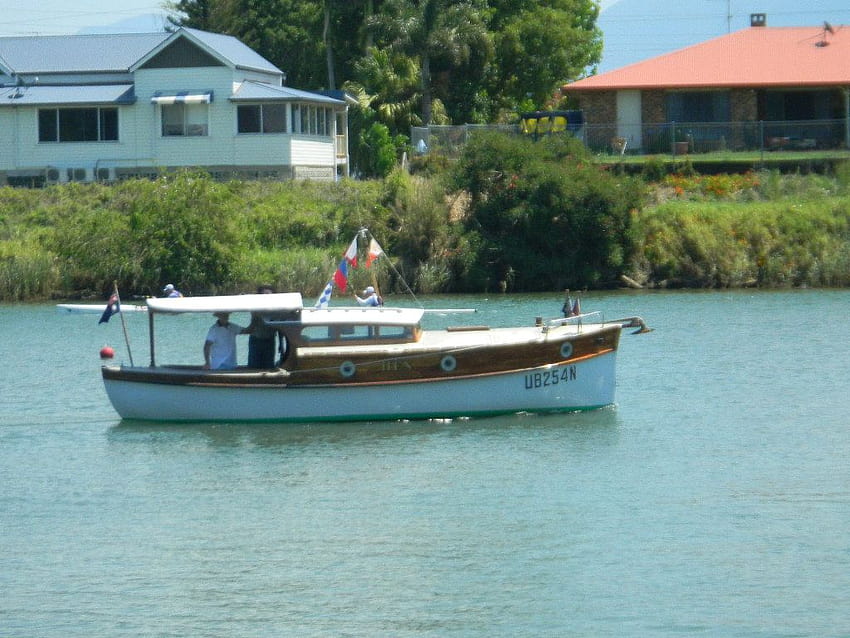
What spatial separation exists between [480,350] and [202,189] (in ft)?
95.7

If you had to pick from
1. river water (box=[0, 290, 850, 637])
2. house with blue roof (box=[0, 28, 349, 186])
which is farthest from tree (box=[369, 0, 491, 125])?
river water (box=[0, 290, 850, 637])

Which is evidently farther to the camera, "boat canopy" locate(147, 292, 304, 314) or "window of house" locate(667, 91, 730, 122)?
"window of house" locate(667, 91, 730, 122)

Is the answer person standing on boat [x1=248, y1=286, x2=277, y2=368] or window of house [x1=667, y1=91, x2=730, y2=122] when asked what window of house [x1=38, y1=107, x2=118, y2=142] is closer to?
window of house [x1=667, y1=91, x2=730, y2=122]

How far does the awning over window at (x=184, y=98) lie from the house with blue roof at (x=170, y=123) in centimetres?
4

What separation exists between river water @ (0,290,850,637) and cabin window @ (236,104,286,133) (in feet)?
107

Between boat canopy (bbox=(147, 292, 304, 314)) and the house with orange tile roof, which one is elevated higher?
the house with orange tile roof

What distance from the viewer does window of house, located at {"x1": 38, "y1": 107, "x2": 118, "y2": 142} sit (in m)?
63.2

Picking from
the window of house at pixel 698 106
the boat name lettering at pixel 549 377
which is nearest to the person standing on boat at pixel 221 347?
the boat name lettering at pixel 549 377

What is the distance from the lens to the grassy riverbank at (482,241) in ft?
166

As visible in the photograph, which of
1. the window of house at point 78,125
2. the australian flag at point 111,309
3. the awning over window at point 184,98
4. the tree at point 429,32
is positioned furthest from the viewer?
the tree at point 429,32

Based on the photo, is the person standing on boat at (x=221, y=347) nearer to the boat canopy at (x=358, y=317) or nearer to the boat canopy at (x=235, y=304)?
the boat canopy at (x=235, y=304)

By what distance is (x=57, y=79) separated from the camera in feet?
215

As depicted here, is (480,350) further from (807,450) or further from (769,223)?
(769,223)

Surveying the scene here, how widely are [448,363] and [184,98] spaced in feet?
130
